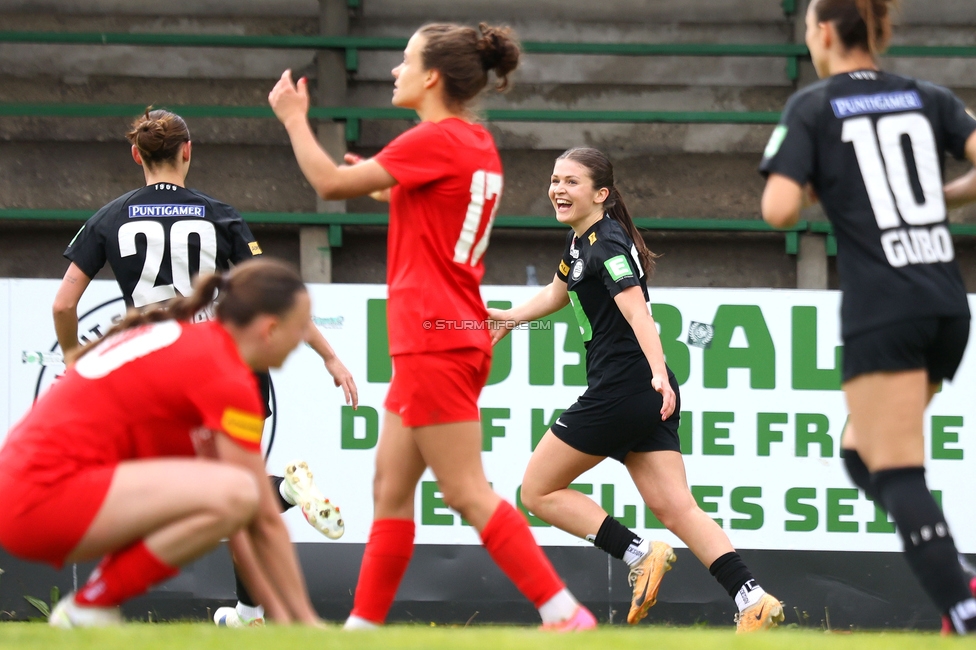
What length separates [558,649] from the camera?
7.51 feet

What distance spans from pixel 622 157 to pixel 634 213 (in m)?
0.48

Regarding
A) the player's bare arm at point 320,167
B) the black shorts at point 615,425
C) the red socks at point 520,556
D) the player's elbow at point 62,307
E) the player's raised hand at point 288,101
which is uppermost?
the player's raised hand at point 288,101

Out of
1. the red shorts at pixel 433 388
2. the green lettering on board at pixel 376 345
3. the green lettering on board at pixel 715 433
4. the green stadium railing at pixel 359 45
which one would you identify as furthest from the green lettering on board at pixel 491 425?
the green stadium railing at pixel 359 45

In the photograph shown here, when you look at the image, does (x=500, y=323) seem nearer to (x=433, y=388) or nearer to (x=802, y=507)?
(x=433, y=388)

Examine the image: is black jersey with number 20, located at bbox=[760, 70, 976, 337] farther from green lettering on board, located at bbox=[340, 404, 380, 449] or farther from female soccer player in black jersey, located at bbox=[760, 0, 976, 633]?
green lettering on board, located at bbox=[340, 404, 380, 449]

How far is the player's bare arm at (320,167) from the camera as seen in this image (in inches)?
118

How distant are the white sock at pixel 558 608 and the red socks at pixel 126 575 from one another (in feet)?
3.54

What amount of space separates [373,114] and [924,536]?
6308 mm

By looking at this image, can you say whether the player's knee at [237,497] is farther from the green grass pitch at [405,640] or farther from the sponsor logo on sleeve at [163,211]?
the sponsor logo on sleeve at [163,211]

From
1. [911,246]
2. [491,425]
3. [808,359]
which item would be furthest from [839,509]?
[911,246]

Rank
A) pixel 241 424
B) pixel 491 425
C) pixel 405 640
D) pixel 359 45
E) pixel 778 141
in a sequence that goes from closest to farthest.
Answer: pixel 405 640
pixel 241 424
pixel 778 141
pixel 491 425
pixel 359 45

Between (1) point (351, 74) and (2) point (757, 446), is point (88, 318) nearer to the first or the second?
(2) point (757, 446)

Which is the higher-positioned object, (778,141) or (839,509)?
(778,141)

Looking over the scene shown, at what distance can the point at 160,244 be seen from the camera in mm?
4160
